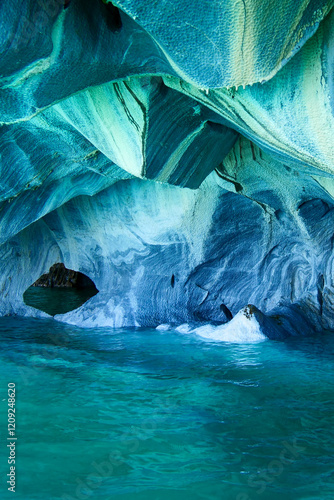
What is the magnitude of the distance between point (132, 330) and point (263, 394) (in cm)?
349

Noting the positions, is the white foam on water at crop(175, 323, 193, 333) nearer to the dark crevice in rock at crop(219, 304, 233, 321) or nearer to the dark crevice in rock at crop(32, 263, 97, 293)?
the dark crevice in rock at crop(219, 304, 233, 321)

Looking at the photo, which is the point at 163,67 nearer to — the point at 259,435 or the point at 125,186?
the point at 259,435

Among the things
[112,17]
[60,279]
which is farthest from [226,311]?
[60,279]

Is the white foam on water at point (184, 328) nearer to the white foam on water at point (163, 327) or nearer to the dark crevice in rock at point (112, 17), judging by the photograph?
the white foam on water at point (163, 327)

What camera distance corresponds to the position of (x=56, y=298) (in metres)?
12.4

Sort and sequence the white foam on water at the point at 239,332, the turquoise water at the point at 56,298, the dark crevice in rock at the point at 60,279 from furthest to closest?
1. the dark crevice in rock at the point at 60,279
2. the turquoise water at the point at 56,298
3. the white foam on water at the point at 239,332

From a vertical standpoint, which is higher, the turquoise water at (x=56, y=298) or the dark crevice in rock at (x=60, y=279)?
the dark crevice in rock at (x=60, y=279)

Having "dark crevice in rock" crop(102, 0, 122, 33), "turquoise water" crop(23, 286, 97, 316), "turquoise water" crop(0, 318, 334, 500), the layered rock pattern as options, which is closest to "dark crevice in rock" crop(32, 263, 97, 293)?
"turquoise water" crop(23, 286, 97, 316)

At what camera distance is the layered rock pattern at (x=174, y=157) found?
9.48 ft

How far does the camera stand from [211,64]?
2930mm

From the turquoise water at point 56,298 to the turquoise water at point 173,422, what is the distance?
466 centimetres

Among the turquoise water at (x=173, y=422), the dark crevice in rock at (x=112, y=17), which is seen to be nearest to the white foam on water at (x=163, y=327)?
the turquoise water at (x=173, y=422)

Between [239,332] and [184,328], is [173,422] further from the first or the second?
[184,328]

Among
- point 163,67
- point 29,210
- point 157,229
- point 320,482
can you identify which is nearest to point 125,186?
point 157,229
